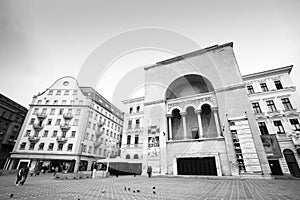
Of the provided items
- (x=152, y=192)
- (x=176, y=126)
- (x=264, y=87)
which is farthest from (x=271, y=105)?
(x=152, y=192)

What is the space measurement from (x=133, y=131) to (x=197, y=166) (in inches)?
616

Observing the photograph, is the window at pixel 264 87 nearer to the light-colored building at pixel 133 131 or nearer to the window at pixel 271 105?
the window at pixel 271 105

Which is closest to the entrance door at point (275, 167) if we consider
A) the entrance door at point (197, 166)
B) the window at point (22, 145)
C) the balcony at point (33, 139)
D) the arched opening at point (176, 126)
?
the entrance door at point (197, 166)

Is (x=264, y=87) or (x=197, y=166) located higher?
(x=264, y=87)

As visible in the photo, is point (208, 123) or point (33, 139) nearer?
point (208, 123)

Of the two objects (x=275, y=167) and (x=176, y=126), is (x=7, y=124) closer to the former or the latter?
(x=176, y=126)

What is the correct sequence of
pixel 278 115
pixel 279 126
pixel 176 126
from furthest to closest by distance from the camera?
1. pixel 176 126
2. pixel 278 115
3. pixel 279 126

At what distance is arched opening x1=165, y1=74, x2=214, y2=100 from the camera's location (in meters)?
20.8

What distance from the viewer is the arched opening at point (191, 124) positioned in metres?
19.3

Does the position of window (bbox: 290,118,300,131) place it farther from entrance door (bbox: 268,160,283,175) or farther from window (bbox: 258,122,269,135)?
entrance door (bbox: 268,160,283,175)

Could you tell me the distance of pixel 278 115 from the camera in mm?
19484

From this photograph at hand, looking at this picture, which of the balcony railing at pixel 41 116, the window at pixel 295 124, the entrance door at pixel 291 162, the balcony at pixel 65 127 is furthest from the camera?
the balcony railing at pixel 41 116

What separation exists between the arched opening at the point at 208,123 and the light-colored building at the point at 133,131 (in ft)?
42.8

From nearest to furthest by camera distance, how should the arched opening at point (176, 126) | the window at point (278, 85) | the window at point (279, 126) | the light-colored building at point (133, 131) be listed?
the window at point (279, 126) → the arched opening at point (176, 126) → the window at point (278, 85) → the light-colored building at point (133, 131)
